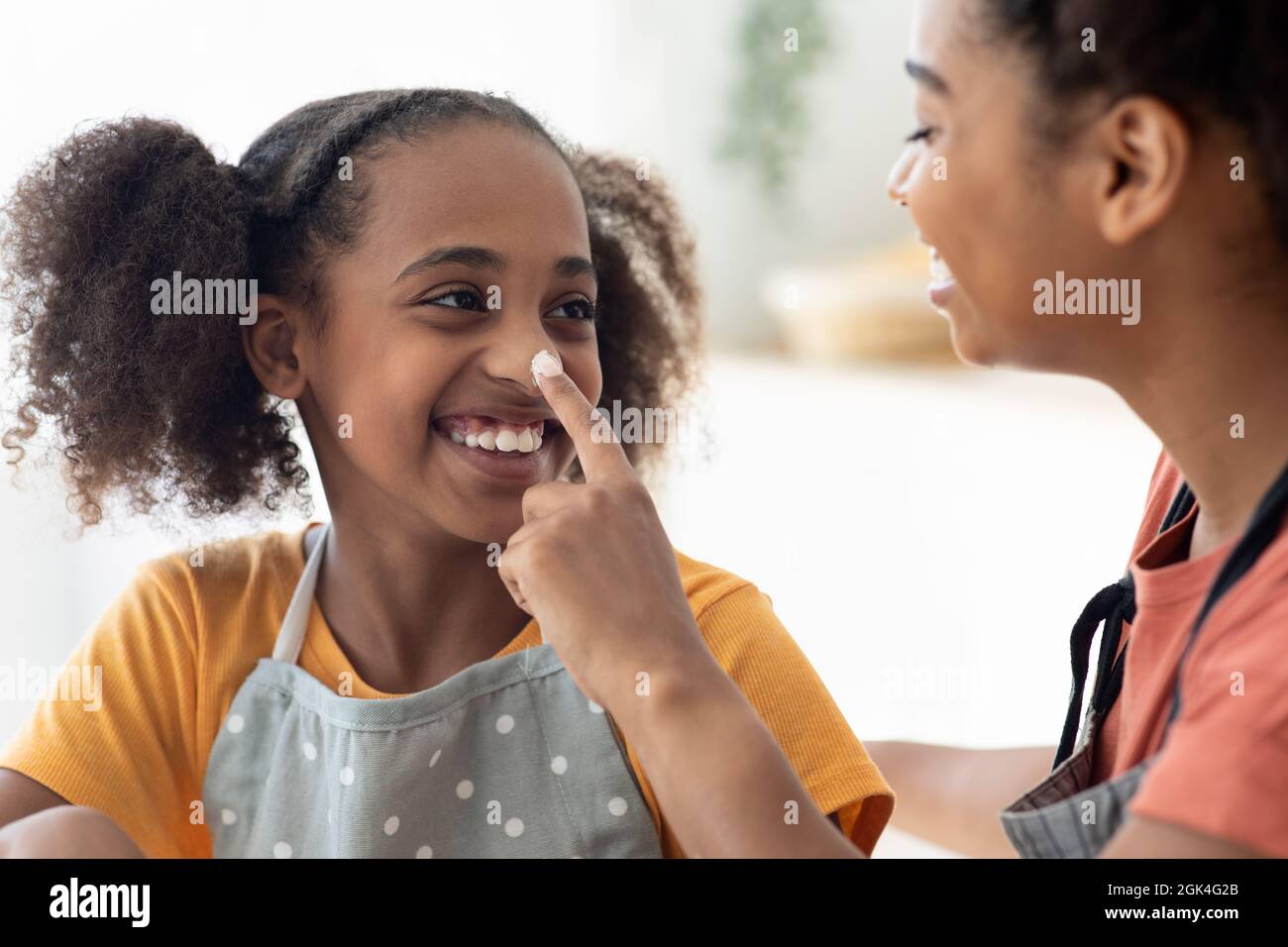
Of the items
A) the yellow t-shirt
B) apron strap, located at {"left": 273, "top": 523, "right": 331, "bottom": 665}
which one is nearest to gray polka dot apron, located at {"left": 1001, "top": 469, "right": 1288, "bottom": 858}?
the yellow t-shirt

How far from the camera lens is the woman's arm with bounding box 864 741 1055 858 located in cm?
114

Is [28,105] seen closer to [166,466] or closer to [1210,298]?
[166,466]

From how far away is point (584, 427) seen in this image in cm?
96

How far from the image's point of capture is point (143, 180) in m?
1.20

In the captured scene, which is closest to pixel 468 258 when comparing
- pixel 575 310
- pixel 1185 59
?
pixel 575 310

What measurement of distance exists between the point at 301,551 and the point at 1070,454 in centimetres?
288

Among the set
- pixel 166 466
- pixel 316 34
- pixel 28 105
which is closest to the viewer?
pixel 166 466

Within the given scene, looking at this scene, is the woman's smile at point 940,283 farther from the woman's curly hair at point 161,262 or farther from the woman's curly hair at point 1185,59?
the woman's curly hair at point 161,262

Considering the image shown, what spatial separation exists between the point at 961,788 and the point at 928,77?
2.15ft

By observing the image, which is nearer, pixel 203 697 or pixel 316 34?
pixel 203 697

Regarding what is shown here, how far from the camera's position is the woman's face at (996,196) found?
2.50 ft

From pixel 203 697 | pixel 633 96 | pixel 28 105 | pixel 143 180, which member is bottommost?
pixel 203 697

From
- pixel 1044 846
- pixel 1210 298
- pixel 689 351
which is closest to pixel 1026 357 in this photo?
pixel 1210 298

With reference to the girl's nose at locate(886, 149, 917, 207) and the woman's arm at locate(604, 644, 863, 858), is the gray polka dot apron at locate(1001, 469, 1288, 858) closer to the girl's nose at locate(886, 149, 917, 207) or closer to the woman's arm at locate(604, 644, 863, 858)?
the woman's arm at locate(604, 644, 863, 858)
